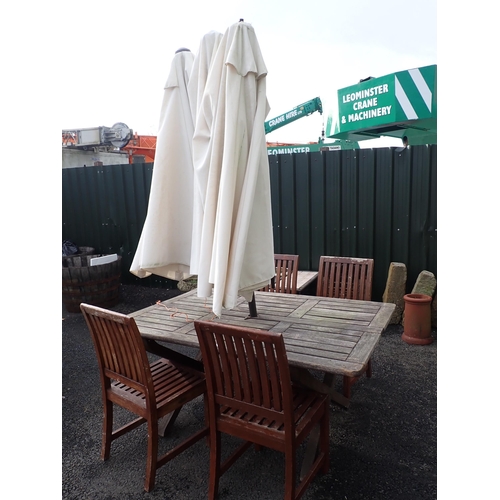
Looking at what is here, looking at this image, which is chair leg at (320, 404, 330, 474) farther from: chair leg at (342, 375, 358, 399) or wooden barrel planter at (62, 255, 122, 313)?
wooden barrel planter at (62, 255, 122, 313)

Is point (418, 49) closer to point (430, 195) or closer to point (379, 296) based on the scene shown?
point (430, 195)

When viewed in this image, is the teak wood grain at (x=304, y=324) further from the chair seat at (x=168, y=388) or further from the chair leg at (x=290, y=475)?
the chair leg at (x=290, y=475)

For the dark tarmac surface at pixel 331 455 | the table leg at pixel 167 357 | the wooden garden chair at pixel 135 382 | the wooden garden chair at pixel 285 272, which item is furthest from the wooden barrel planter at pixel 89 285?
the wooden garden chair at pixel 135 382

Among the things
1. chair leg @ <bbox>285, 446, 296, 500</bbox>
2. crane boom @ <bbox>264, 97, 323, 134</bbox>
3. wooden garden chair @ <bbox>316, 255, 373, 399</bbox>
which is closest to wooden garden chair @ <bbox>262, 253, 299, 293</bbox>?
wooden garden chair @ <bbox>316, 255, 373, 399</bbox>

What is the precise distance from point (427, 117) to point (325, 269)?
3.96 meters

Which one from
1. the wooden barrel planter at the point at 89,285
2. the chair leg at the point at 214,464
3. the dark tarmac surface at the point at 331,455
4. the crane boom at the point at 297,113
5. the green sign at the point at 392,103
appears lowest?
the dark tarmac surface at the point at 331,455

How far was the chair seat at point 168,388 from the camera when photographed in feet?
6.65

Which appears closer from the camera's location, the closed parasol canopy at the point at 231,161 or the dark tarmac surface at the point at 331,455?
the closed parasol canopy at the point at 231,161

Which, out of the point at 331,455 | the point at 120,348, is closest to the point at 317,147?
the point at 331,455

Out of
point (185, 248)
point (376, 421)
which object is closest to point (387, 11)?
point (185, 248)

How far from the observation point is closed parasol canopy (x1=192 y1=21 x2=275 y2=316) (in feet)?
5.98

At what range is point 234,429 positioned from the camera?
5.92 ft

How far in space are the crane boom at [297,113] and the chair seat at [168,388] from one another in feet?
27.3

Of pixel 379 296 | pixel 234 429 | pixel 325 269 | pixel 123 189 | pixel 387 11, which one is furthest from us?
pixel 123 189
